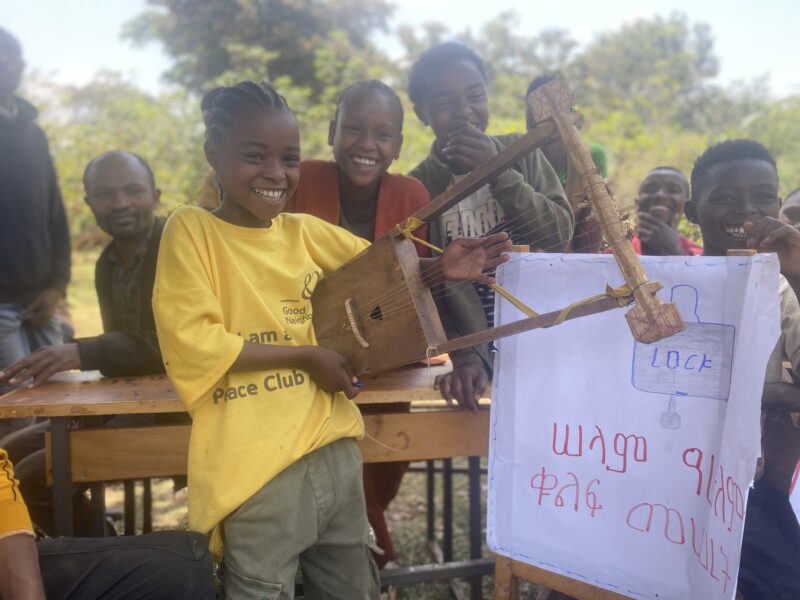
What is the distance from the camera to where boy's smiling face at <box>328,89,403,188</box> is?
2625mm

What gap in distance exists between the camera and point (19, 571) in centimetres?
168

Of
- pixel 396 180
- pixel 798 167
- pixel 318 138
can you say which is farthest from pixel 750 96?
pixel 396 180

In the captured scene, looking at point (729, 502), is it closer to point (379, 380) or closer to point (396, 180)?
point (379, 380)

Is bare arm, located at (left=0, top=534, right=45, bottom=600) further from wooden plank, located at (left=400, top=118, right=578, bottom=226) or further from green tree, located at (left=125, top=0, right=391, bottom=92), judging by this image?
green tree, located at (left=125, top=0, right=391, bottom=92)

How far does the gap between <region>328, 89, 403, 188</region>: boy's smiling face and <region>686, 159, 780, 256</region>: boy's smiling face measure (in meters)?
1.21

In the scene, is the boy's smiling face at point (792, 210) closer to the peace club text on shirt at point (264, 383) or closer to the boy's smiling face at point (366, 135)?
the boy's smiling face at point (366, 135)

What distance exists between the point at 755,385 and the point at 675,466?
314mm

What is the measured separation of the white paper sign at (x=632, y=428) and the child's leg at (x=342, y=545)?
40 cm

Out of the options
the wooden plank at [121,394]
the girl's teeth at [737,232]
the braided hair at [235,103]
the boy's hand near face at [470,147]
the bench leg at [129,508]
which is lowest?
the bench leg at [129,508]

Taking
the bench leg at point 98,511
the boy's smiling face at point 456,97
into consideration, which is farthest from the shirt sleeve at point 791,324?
the bench leg at point 98,511

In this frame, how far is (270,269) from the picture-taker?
6.26 feet

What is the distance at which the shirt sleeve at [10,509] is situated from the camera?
5.59 ft

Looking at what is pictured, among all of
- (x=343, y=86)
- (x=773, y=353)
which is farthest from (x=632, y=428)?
(x=343, y=86)

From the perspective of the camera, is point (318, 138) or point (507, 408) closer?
point (507, 408)
